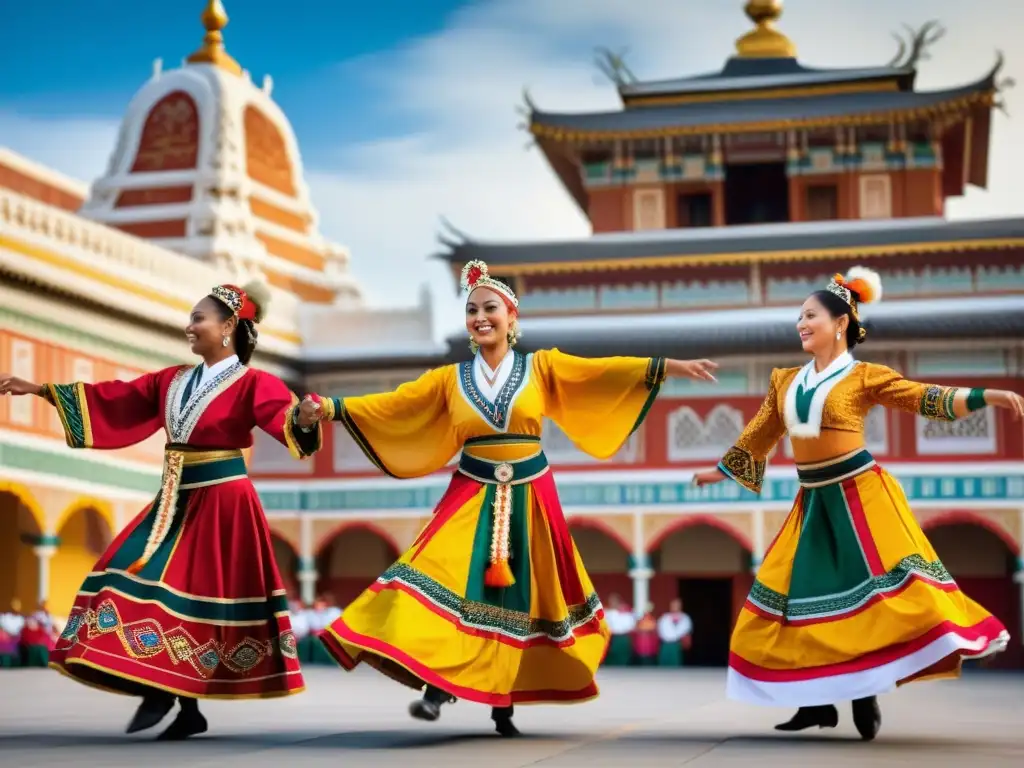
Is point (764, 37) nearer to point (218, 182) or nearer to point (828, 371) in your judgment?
point (218, 182)

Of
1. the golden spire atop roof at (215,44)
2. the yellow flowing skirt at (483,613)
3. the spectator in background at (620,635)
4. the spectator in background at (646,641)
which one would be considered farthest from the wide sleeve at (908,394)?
the golden spire atop roof at (215,44)

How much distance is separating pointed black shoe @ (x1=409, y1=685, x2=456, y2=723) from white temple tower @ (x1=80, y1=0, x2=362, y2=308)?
810 inches

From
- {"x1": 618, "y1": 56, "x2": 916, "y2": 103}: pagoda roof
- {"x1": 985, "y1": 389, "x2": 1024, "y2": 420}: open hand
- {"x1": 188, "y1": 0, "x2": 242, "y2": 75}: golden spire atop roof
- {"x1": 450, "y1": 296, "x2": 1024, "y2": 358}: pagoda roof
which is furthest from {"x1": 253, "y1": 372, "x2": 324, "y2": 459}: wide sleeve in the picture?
{"x1": 188, "y1": 0, "x2": 242, "y2": 75}: golden spire atop roof

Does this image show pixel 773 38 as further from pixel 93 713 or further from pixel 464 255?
pixel 93 713

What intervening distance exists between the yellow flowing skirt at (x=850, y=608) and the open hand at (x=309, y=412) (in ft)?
6.05

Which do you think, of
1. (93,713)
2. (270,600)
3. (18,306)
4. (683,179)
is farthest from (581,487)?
(270,600)

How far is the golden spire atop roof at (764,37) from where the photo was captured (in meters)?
27.0

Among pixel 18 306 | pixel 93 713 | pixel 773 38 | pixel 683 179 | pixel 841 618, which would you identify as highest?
pixel 773 38

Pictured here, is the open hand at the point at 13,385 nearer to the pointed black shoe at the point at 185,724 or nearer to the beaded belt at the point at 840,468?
the pointed black shoe at the point at 185,724

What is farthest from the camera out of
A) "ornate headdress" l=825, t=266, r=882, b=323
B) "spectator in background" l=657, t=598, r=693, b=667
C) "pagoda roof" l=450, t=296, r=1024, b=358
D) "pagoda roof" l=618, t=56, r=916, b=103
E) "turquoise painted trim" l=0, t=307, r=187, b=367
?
"pagoda roof" l=618, t=56, r=916, b=103

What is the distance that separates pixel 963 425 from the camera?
22.7m

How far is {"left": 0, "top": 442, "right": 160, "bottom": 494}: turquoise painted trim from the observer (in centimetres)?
1873

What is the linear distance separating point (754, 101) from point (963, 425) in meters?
5.72

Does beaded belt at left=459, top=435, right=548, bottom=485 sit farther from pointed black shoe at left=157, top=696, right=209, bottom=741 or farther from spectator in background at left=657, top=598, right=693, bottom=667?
spectator in background at left=657, top=598, right=693, bottom=667
